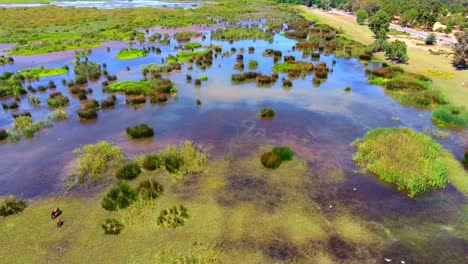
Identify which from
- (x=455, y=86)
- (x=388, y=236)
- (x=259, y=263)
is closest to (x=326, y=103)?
(x=455, y=86)

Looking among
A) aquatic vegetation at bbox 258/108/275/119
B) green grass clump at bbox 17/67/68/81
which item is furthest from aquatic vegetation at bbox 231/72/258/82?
green grass clump at bbox 17/67/68/81

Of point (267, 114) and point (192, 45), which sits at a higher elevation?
point (192, 45)

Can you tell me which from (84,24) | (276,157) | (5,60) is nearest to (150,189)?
(276,157)

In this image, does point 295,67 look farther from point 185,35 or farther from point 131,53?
point 185,35

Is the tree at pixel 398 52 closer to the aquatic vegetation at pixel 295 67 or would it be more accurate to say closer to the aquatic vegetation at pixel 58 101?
the aquatic vegetation at pixel 295 67

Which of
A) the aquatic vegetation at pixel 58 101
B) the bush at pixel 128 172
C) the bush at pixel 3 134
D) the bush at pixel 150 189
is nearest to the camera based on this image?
the bush at pixel 150 189

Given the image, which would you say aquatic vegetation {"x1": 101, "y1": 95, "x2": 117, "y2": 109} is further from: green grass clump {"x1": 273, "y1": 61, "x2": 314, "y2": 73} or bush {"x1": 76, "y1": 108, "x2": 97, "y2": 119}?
green grass clump {"x1": 273, "y1": 61, "x2": 314, "y2": 73}

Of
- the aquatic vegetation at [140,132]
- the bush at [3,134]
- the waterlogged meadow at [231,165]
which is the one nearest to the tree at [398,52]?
the waterlogged meadow at [231,165]
